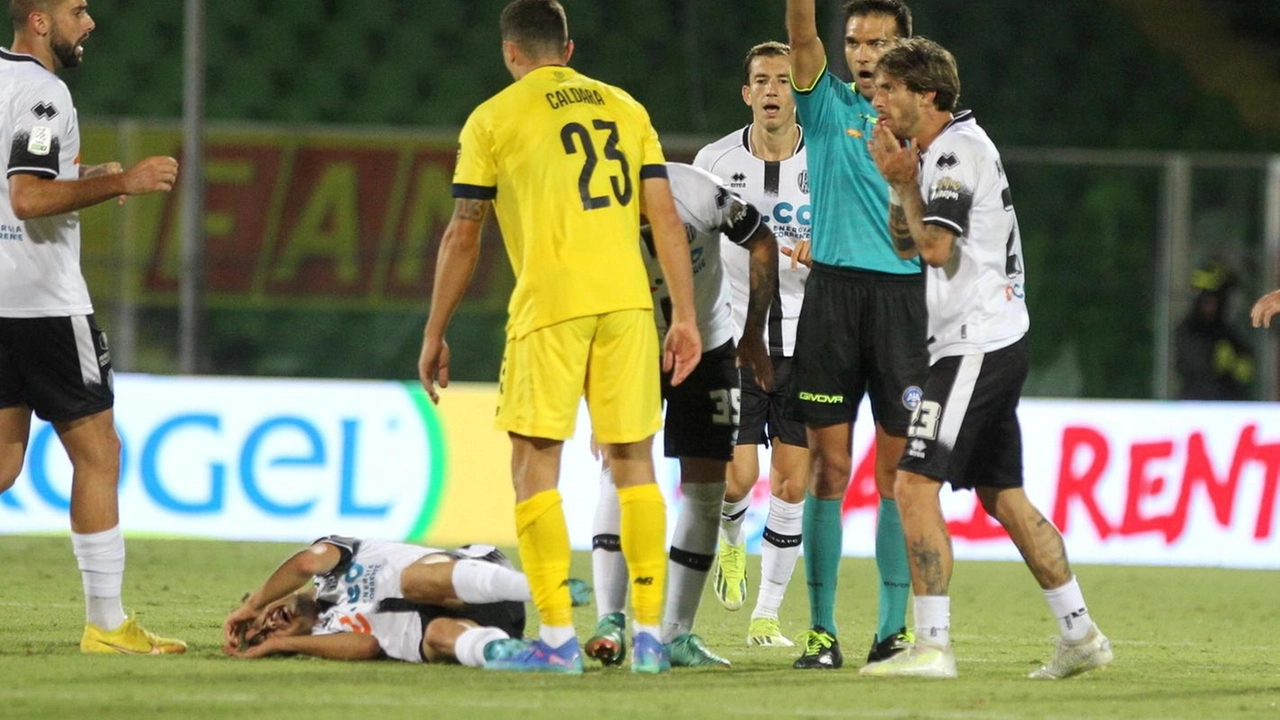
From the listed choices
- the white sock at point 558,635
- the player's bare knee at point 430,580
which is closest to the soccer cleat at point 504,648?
the white sock at point 558,635

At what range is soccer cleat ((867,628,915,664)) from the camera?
631 centimetres

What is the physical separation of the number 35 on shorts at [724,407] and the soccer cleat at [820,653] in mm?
798

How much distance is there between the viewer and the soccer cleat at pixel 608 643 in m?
5.98

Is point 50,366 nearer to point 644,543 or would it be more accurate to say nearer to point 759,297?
point 644,543

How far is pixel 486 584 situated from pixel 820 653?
1.19m

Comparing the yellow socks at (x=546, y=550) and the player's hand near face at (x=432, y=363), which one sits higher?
the player's hand near face at (x=432, y=363)

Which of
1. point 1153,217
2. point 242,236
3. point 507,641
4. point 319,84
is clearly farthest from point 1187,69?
point 507,641

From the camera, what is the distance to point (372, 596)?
20.9 feet

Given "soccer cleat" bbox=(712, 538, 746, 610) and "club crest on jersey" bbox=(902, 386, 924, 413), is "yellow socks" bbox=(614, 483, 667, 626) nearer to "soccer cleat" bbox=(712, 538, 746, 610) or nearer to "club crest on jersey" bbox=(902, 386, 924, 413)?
"club crest on jersey" bbox=(902, 386, 924, 413)

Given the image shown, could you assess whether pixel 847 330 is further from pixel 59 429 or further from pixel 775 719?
pixel 59 429

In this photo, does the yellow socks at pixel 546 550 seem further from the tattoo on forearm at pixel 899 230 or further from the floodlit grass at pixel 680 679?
the tattoo on forearm at pixel 899 230

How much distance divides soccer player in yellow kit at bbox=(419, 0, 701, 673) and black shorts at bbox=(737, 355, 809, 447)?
1.98 m

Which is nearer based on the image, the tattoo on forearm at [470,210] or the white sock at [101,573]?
the tattoo on forearm at [470,210]

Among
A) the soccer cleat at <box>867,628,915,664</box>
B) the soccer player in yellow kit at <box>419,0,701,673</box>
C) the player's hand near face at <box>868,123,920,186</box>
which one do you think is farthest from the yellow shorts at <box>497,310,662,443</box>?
the soccer cleat at <box>867,628,915,664</box>
